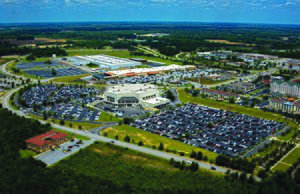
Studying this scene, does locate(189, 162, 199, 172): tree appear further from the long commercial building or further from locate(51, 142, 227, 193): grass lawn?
the long commercial building

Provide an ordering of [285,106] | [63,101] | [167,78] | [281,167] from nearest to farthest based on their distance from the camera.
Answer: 1. [281,167]
2. [285,106]
3. [63,101]
4. [167,78]

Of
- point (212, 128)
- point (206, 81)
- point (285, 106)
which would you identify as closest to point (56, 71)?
point (206, 81)

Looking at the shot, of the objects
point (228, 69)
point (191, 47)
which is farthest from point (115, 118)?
point (191, 47)

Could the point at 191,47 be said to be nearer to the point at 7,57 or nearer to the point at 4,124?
the point at 7,57

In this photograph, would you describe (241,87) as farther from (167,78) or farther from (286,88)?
(167,78)

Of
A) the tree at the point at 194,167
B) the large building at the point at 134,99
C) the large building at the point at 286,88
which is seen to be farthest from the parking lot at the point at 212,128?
the large building at the point at 286,88

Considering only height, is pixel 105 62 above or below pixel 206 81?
above

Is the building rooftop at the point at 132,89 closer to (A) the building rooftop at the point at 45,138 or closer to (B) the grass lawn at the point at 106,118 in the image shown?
(B) the grass lawn at the point at 106,118
